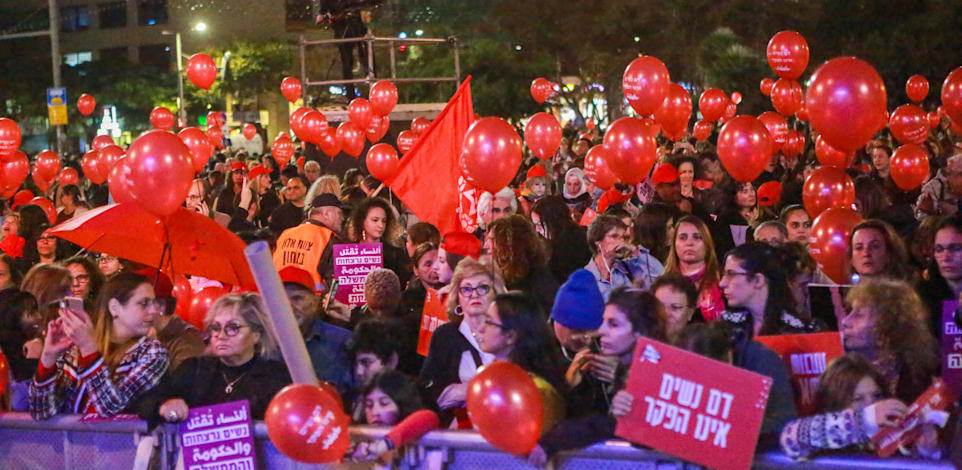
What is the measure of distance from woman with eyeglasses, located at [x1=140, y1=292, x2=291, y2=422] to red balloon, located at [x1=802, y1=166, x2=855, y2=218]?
15.3 feet

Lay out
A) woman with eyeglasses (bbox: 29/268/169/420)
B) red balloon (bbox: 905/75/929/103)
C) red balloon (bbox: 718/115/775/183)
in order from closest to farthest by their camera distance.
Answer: woman with eyeglasses (bbox: 29/268/169/420) < red balloon (bbox: 718/115/775/183) < red balloon (bbox: 905/75/929/103)

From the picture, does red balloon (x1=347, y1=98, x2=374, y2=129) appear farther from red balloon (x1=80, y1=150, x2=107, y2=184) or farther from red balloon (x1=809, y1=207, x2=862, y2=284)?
red balloon (x1=809, y1=207, x2=862, y2=284)

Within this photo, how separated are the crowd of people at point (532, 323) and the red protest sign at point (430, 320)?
4 cm

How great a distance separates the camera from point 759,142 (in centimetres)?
925

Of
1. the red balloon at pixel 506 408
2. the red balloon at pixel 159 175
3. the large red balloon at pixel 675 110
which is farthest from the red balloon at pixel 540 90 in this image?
the red balloon at pixel 506 408

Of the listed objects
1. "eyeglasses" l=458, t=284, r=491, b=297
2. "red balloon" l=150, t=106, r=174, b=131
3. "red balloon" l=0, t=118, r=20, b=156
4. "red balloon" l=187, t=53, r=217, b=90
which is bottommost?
"eyeglasses" l=458, t=284, r=491, b=297

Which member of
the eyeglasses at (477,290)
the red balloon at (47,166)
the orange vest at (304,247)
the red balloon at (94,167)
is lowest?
the eyeglasses at (477,290)

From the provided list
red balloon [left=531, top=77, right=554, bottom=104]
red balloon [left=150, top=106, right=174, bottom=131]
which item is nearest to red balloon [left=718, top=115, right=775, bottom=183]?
red balloon [left=150, top=106, right=174, bottom=131]

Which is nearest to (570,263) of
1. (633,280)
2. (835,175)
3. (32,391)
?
(633,280)

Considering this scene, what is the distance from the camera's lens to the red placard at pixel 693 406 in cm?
376

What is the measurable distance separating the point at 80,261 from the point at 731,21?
28.4m

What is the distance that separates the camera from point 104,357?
5.03 m

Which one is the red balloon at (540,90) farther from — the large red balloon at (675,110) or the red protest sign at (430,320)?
the red protest sign at (430,320)

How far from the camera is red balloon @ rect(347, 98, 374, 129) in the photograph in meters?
14.9
